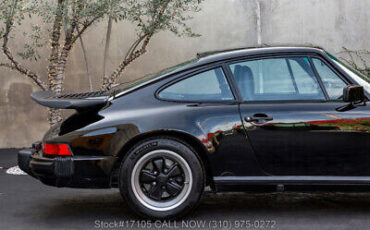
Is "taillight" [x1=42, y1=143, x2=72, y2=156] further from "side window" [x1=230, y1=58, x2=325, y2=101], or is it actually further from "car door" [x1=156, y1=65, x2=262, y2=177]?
"side window" [x1=230, y1=58, x2=325, y2=101]

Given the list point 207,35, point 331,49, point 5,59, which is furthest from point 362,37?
point 5,59

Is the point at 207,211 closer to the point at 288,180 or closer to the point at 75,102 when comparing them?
the point at 288,180

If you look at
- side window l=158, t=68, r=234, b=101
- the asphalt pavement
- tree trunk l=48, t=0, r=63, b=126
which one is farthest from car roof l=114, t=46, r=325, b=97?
tree trunk l=48, t=0, r=63, b=126

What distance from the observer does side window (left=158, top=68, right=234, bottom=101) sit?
546 centimetres

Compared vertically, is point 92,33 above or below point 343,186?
above

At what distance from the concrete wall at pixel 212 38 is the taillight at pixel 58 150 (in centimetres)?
656

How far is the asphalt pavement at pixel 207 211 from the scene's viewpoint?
5.33m

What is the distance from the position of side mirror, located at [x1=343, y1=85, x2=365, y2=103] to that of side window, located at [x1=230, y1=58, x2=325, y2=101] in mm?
223

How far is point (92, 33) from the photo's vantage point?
12.0 metres

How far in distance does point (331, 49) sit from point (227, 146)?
23.7 feet

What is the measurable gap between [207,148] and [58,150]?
1215 millimetres

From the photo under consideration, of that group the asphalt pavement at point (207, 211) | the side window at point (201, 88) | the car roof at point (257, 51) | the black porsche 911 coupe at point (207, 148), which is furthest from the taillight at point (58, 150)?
the car roof at point (257, 51)

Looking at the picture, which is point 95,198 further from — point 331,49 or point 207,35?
point 331,49

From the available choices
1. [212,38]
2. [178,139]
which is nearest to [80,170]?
[178,139]
